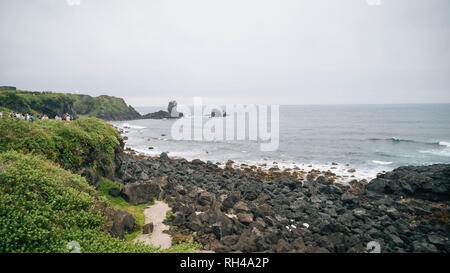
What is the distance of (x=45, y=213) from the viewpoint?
7.58m

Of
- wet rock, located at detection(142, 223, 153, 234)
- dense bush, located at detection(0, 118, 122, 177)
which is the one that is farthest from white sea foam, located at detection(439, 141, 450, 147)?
dense bush, located at detection(0, 118, 122, 177)

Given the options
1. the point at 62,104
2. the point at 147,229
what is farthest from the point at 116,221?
the point at 62,104

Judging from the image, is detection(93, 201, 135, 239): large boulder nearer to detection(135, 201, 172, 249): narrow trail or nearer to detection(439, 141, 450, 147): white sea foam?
detection(135, 201, 172, 249): narrow trail

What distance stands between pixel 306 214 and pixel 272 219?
10.6ft

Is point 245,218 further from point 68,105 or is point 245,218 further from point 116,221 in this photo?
point 68,105

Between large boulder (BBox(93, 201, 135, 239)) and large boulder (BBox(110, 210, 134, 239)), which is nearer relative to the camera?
large boulder (BBox(93, 201, 135, 239))

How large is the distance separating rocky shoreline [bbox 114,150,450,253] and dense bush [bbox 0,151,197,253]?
2.58m

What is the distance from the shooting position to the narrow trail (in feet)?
34.1

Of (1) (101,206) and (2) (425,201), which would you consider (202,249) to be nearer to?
(1) (101,206)

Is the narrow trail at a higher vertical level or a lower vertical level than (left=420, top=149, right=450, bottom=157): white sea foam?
lower
